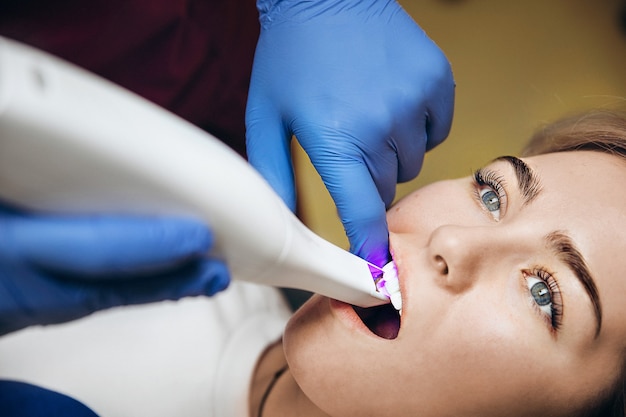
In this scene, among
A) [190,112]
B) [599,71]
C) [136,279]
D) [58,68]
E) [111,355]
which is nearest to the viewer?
[58,68]

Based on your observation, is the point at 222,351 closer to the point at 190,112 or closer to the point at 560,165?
the point at 190,112

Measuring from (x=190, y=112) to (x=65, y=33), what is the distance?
30cm

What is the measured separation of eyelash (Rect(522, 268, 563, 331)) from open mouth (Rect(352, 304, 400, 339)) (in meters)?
0.21

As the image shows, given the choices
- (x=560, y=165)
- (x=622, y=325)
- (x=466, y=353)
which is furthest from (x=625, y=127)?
(x=466, y=353)

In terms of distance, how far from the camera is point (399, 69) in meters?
0.85

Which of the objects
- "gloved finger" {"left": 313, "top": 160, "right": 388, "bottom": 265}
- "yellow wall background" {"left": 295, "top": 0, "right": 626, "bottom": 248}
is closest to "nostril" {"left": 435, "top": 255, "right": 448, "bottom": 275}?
"gloved finger" {"left": 313, "top": 160, "right": 388, "bottom": 265}

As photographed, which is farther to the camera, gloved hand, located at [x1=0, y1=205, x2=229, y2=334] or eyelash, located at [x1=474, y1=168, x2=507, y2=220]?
eyelash, located at [x1=474, y1=168, x2=507, y2=220]

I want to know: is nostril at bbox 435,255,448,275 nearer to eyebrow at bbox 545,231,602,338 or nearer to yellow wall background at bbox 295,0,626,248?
eyebrow at bbox 545,231,602,338

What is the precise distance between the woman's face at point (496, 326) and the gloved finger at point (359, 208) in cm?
4

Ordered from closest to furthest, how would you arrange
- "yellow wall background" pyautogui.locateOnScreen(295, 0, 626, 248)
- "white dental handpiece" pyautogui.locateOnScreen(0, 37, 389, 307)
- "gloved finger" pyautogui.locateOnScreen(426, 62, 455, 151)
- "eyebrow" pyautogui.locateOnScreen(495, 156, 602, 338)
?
"white dental handpiece" pyautogui.locateOnScreen(0, 37, 389, 307) → "eyebrow" pyautogui.locateOnScreen(495, 156, 602, 338) → "gloved finger" pyautogui.locateOnScreen(426, 62, 455, 151) → "yellow wall background" pyautogui.locateOnScreen(295, 0, 626, 248)

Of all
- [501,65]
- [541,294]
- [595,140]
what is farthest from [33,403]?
[501,65]

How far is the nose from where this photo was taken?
0.66m

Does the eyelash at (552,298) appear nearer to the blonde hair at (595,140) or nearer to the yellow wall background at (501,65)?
the blonde hair at (595,140)

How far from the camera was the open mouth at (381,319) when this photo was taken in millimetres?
791
